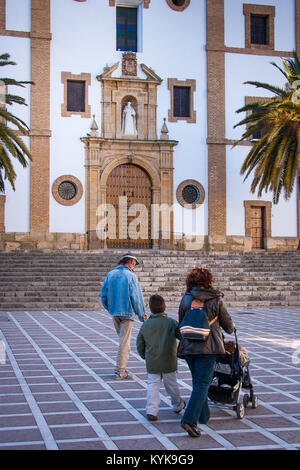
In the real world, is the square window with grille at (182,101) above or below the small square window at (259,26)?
below

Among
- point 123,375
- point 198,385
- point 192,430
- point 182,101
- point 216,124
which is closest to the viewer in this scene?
point 192,430

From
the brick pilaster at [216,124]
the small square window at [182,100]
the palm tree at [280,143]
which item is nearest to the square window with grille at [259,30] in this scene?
the brick pilaster at [216,124]

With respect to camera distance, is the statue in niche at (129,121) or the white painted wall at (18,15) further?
the statue in niche at (129,121)

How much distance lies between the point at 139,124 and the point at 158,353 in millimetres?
19733

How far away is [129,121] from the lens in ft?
78.9

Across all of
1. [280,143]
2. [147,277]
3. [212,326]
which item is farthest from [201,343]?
[280,143]

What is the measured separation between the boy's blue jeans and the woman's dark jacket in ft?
0.26

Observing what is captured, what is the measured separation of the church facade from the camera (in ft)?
75.3

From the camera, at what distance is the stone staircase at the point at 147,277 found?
50.1 feet

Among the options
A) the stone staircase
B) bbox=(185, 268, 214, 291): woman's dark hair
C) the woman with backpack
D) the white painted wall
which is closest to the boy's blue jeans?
the woman with backpack

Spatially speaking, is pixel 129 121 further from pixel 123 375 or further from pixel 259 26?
pixel 123 375

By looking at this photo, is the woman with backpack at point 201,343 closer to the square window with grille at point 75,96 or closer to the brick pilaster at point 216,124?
the brick pilaster at point 216,124

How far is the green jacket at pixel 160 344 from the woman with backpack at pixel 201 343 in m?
0.31

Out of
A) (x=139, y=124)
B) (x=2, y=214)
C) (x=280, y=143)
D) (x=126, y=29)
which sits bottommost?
(x=2, y=214)
